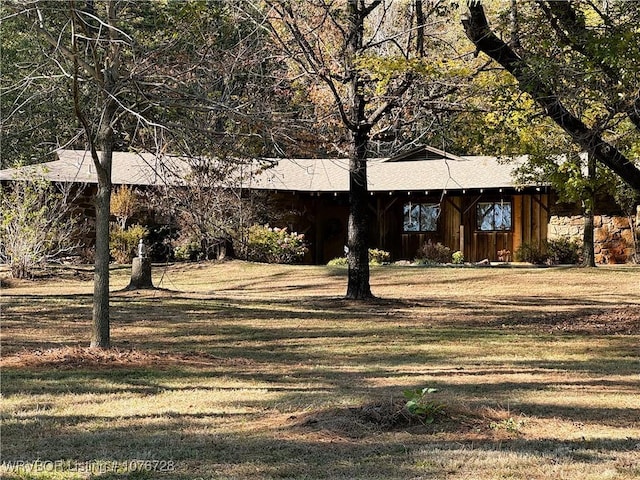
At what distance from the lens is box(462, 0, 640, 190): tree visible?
12203 mm

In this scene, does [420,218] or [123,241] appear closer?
[123,241]

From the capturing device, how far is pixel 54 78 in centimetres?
1066

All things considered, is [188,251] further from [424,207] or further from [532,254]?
[532,254]

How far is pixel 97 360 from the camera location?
10680mm

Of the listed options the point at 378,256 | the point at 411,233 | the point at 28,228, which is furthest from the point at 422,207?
the point at 28,228

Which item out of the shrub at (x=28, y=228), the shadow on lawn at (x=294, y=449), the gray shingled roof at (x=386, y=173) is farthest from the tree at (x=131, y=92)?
the gray shingled roof at (x=386, y=173)

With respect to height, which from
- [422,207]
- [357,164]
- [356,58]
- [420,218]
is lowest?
[420,218]

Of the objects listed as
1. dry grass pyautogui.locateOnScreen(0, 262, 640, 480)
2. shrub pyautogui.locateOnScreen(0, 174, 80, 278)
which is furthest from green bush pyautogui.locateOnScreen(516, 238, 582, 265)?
shrub pyautogui.locateOnScreen(0, 174, 80, 278)

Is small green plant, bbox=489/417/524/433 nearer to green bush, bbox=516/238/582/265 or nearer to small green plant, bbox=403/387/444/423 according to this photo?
small green plant, bbox=403/387/444/423

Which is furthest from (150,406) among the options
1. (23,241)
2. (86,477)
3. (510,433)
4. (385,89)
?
(23,241)

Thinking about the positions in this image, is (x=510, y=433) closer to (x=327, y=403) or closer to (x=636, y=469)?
(x=636, y=469)

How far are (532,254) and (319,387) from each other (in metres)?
23.6

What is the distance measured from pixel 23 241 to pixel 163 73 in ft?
50.5

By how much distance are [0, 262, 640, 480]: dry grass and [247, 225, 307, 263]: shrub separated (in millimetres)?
9701
